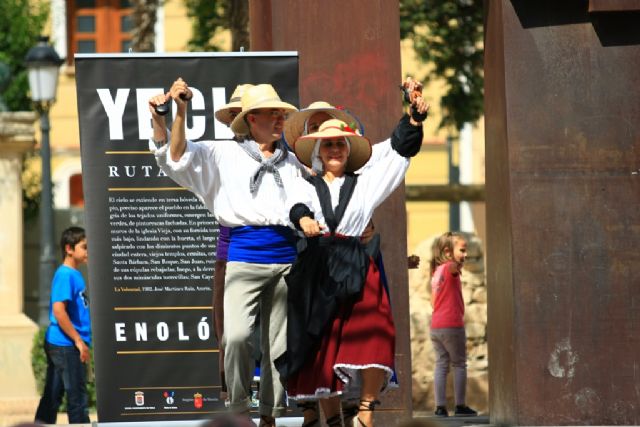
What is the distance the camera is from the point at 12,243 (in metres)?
18.1

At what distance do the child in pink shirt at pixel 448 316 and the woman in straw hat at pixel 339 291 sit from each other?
4.71 m

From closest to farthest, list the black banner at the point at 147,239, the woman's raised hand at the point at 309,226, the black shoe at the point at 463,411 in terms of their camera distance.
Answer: the woman's raised hand at the point at 309,226
the black banner at the point at 147,239
the black shoe at the point at 463,411

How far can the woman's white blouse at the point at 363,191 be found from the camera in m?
9.15

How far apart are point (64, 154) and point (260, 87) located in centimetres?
2743

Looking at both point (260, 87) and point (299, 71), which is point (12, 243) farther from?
point (260, 87)

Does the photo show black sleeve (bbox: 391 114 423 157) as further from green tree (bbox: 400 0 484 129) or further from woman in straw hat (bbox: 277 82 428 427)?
green tree (bbox: 400 0 484 129)

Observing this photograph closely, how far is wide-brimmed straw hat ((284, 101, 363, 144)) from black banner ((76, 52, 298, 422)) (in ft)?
2.60

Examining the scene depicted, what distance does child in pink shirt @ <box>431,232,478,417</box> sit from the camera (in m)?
13.9

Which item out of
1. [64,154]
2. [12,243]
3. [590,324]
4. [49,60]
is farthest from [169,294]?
[64,154]

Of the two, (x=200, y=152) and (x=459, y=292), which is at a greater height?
(x=200, y=152)

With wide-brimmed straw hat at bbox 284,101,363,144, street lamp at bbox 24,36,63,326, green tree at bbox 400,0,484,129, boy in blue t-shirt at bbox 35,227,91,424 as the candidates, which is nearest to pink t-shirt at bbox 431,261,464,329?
boy in blue t-shirt at bbox 35,227,91,424

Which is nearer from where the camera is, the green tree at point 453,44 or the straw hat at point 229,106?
the straw hat at point 229,106

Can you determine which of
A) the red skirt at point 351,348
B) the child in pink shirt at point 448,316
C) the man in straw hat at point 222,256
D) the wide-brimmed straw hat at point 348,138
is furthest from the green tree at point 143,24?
the red skirt at point 351,348

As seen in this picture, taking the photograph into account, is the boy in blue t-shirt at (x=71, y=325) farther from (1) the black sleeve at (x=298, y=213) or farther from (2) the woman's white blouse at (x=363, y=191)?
(1) the black sleeve at (x=298, y=213)
